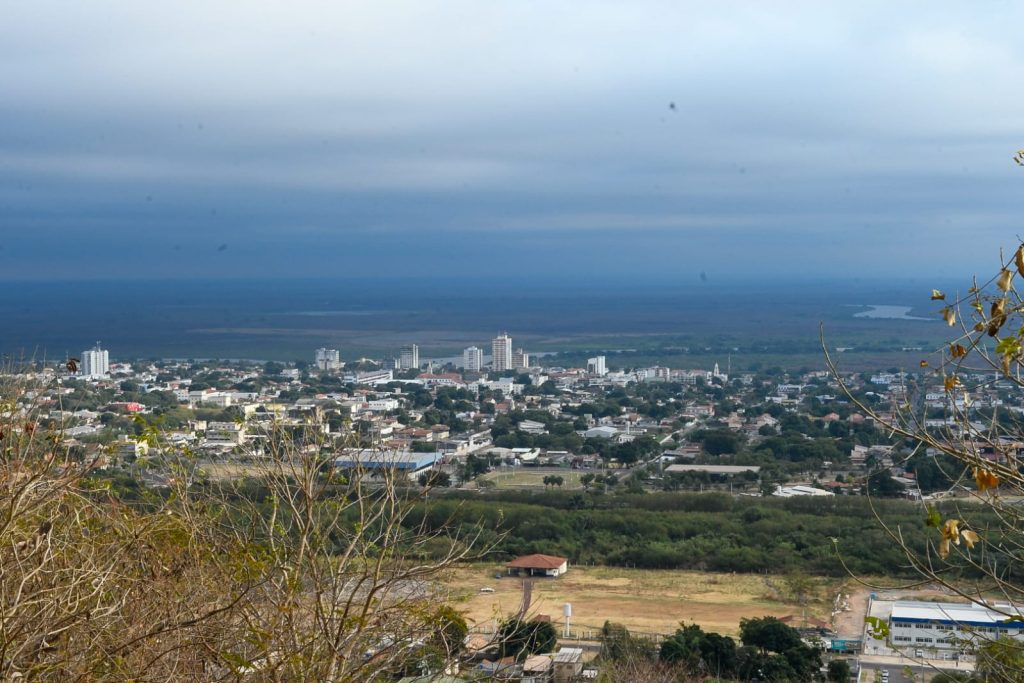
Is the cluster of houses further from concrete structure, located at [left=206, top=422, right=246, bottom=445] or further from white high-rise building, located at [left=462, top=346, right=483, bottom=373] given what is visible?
concrete structure, located at [left=206, top=422, right=246, bottom=445]

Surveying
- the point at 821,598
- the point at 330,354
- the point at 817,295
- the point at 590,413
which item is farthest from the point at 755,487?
the point at 817,295

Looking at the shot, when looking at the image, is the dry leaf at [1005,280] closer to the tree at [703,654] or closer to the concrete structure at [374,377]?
the tree at [703,654]

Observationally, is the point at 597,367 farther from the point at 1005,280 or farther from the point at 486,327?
the point at 1005,280

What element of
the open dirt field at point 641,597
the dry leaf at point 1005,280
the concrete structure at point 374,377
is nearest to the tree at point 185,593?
the dry leaf at point 1005,280

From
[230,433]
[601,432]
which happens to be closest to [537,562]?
[230,433]

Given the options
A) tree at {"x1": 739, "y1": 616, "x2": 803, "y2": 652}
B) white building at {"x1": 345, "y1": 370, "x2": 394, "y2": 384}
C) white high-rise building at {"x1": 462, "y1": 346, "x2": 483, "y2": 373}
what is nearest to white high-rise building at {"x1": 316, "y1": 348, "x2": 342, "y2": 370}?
white building at {"x1": 345, "y1": 370, "x2": 394, "y2": 384}

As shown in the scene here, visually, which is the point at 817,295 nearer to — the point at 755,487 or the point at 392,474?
the point at 755,487
